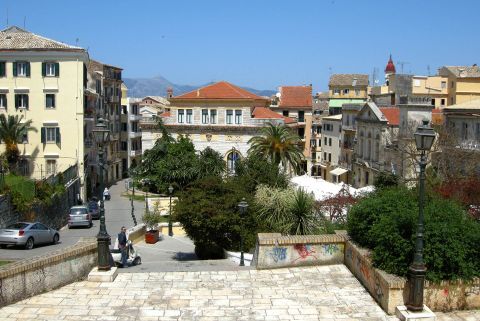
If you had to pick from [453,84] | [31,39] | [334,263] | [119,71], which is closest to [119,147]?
[119,71]

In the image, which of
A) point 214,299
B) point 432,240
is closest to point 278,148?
point 214,299

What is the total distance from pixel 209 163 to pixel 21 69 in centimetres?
1802

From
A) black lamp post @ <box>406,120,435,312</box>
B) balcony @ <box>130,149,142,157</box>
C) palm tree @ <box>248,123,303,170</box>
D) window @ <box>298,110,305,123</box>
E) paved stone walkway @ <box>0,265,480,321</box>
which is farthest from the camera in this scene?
window @ <box>298,110,305,123</box>

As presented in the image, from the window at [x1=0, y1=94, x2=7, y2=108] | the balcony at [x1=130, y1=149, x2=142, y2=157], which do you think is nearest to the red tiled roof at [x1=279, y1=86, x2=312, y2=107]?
the balcony at [x1=130, y1=149, x2=142, y2=157]

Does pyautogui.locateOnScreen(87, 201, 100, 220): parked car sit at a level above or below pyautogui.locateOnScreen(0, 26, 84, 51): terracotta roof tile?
below

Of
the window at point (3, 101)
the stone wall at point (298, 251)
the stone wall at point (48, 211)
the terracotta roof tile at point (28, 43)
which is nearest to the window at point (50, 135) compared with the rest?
the window at point (3, 101)

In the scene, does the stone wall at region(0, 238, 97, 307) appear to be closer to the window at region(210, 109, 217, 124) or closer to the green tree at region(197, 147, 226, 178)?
the green tree at region(197, 147, 226, 178)

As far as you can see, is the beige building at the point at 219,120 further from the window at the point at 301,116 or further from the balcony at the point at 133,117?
the window at the point at 301,116

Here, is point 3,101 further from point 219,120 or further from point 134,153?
point 134,153

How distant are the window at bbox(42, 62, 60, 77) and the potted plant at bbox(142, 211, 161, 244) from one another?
22.7 m

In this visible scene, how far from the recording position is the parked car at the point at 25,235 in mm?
27359

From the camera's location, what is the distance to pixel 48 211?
122ft

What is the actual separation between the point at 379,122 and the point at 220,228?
33770 mm

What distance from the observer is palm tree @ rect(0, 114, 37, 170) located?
163ft
